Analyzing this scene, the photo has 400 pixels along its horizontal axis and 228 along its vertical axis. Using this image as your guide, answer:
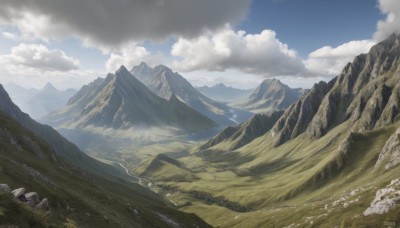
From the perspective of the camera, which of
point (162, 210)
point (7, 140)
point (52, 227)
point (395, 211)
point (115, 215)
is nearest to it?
point (52, 227)

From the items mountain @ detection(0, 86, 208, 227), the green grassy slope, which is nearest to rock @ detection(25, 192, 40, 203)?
mountain @ detection(0, 86, 208, 227)

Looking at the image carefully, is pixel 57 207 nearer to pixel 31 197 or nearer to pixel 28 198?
pixel 31 197

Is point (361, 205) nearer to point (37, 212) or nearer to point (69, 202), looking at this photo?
point (69, 202)

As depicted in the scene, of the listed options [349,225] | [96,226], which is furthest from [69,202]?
[349,225]

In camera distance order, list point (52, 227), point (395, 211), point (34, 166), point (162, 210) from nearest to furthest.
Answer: point (52, 227) → point (395, 211) → point (34, 166) → point (162, 210)

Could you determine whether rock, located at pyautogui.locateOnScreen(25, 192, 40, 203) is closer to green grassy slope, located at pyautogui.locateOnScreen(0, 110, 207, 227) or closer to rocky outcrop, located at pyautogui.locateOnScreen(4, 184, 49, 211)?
rocky outcrop, located at pyautogui.locateOnScreen(4, 184, 49, 211)

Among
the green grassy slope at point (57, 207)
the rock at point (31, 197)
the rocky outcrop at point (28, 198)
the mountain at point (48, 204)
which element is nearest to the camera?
the green grassy slope at point (57, 207)

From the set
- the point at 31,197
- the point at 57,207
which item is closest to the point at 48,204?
the point at 57,207

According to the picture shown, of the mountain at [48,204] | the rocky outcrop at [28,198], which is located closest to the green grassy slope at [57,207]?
the mountain at [48,204]

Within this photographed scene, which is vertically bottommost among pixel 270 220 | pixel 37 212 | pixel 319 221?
pixel 270 220

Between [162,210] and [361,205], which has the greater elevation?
[361,205]

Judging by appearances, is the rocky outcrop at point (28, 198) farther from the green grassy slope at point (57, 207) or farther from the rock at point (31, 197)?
the green grassy slope at point (57, 207)
